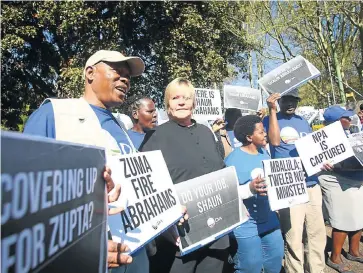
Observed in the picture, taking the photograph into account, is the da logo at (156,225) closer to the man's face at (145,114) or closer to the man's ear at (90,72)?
the man's ear at (90,72)

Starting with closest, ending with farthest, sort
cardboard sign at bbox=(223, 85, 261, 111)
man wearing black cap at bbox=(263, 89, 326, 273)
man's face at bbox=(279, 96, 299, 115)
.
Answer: man wearing black cap at bbox=(263, 89, 326, 273) → man's face at bbox=(279, 96, 299, 115) → cardboard sign at bbox=(223, 85, 261, 111)

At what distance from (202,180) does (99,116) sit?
0.82m

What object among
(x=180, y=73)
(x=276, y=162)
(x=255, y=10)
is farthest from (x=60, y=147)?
(x=255, y=10)

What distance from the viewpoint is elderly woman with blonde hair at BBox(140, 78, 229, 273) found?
246cm

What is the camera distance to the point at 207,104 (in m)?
5.30

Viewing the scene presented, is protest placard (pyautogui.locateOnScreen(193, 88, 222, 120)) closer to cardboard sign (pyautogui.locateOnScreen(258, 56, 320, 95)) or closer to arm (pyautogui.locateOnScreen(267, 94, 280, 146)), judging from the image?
cardboard sign (pyautogui.locateOnScreen(258, 56, 320, 95))

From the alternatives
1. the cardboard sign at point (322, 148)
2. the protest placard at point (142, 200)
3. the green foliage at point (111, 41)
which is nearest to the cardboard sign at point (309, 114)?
the cardboard sign at point (322, 148)

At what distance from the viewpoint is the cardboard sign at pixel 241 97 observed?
5492mm

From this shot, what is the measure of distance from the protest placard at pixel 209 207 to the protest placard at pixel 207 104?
2588 mm

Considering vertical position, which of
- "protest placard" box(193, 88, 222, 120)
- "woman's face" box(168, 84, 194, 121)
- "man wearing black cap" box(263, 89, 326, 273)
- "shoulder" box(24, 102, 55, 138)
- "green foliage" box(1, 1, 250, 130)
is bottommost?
"man wearing black cap" box(263, 89, 326, 273)

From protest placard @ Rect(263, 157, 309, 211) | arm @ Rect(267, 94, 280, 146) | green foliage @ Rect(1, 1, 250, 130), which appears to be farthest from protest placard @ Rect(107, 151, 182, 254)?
green foliage @ Rect(1, 1, 250, 130)

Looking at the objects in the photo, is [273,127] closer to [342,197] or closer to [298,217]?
[298,217]

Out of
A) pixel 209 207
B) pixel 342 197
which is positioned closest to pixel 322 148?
pixel 342 197

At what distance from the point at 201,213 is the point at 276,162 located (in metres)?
1.01
